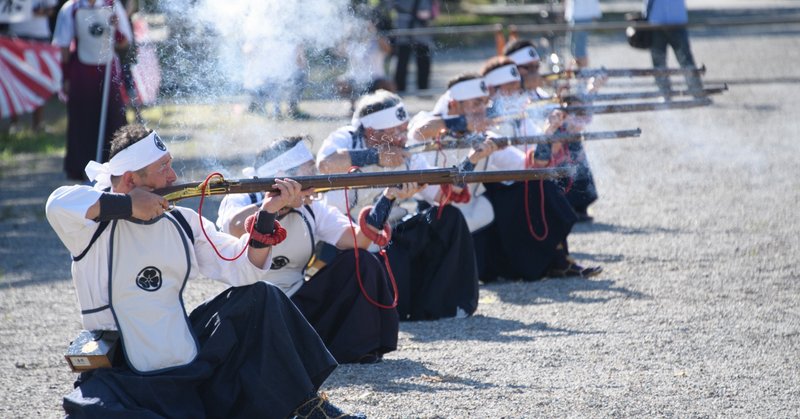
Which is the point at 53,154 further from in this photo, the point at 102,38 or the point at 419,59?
the point at 419,59

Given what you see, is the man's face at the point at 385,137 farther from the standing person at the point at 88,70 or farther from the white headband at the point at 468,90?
the standing person at the point at 88,70

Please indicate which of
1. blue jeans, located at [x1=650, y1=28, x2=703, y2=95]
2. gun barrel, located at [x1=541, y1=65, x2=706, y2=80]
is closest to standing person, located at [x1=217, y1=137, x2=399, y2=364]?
gun barrel, located at [x1=541, y1=65, x2=706, y2=80]

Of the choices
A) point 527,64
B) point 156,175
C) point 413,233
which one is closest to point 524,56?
point 527,64

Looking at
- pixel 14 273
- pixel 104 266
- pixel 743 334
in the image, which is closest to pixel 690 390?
pixel 743 334

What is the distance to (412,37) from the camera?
51.4 feet

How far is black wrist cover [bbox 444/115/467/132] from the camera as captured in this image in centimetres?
723

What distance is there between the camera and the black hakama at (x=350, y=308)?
569cm

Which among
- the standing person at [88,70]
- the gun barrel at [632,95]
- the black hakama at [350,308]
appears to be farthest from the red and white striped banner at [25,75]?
the black hakama at [350,308]

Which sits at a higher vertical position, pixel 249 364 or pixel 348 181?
pixel 348 181

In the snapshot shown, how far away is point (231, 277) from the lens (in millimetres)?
4797

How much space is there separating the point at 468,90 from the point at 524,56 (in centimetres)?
153

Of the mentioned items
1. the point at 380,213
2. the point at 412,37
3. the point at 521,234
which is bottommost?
the point at 521,234

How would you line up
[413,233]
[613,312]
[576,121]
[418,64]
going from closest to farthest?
[613,312] < [413,233] < [576,121] < [418,64]

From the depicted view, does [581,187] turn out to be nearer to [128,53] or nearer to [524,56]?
[524,56]
